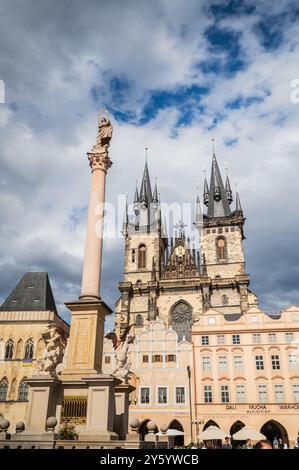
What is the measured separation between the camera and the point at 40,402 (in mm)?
10438

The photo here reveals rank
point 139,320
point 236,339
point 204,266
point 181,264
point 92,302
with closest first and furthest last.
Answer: point 92,302, point 236,339, point 139,320, point 204,266, point 181,264

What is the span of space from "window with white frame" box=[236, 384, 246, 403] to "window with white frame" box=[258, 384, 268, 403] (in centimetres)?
123

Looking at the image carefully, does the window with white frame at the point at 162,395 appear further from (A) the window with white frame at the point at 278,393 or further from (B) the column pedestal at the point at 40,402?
(B) the column pedestal at the point at 40,402

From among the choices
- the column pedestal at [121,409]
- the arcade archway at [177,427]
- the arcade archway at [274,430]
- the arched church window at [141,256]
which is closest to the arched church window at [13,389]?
the arcade archway at [177,427]

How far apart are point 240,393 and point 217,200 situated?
1316 inches

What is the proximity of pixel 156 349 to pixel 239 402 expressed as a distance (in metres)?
7.95

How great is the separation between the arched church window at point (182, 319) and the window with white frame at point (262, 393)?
15.6 m

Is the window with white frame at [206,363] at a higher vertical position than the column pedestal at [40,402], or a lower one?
higher

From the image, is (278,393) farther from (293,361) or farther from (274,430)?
(274,430)

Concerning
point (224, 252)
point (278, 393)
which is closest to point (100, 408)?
point (278, 393)

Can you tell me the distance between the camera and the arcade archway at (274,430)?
30034 millimetres

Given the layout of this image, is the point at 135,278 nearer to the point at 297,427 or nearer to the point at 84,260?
the point at 297,427
